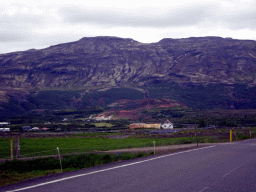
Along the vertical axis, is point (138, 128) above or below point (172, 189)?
below

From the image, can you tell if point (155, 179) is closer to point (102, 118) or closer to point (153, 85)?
point (102, 118)

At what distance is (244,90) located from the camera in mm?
154625

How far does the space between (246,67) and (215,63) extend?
1839cm

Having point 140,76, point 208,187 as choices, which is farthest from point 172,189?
point 140,76

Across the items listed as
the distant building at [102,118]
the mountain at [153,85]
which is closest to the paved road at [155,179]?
the distant building at [102,118]

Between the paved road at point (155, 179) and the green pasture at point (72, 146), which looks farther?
the green pasture at point (72, 146)

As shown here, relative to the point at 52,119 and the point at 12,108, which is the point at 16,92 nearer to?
the point at 12,108

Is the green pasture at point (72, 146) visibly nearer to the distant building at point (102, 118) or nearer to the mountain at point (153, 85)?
the distant building at point (102, 118)

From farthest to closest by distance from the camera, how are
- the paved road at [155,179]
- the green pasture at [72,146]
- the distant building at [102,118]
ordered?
the distant building at [102,118], the green pasture at [72,146], the paved road at [155,179]

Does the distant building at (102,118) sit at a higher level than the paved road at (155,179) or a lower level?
lower

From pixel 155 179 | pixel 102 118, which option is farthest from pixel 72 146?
pixel 102 118

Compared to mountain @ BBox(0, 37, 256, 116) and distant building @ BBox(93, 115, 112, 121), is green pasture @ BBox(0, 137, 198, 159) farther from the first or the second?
mountain @ BBox(0, 37, 256, 116)

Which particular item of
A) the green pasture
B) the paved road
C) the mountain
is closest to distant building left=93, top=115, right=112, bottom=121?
the mountain

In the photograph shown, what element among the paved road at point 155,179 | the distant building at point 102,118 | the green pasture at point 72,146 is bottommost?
the distant building at point 102,118
